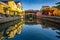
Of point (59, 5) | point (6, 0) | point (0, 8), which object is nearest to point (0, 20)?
point (59, 5)

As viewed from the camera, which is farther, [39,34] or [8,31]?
[8,31]

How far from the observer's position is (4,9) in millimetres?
24344

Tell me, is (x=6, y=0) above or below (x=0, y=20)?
above

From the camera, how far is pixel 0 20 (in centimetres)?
1381

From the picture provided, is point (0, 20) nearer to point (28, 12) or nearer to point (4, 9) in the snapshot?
point (4, 9)

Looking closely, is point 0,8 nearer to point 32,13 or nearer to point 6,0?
point 6,0

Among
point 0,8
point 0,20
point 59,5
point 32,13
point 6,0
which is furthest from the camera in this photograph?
point 32,13

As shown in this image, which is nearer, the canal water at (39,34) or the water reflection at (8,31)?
the canal water at (39,34)

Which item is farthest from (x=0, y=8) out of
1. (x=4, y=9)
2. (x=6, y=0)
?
(x=6, y=0)

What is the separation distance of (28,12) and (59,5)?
4859 centimetres

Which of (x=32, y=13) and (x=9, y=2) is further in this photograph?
(x=32, y=13)

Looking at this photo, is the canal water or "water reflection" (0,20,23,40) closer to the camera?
the canal water

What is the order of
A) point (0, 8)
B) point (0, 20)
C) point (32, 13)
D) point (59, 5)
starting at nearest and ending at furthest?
point (0, 20) → point (59, 5) → point (0, 8) → point (32, 13)

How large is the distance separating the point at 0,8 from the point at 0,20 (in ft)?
31.2
